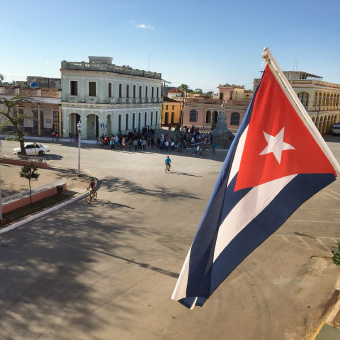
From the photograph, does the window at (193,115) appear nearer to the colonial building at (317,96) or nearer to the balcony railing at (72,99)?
the colonial building at (317,96)

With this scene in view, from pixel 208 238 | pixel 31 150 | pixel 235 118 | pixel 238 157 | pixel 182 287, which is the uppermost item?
pixel 235 118

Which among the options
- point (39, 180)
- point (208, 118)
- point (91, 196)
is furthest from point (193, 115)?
point (91, 196)

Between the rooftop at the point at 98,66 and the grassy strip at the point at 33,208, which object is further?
the rooftop at the point at 98,66

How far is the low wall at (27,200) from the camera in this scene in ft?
53.1

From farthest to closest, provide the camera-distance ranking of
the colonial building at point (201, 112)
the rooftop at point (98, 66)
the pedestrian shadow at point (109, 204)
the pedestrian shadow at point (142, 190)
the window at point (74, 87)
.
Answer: the colonial building at point (201, 112) → the window at point (74, 87) → the rooftop at point (98, 66) → the pedestrian shadow at point (142, 190) → the pedestrian shadow at point (109, 204)

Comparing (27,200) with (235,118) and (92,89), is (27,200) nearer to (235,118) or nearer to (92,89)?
(92,89)

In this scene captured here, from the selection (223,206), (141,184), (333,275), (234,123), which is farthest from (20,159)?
(234,123)

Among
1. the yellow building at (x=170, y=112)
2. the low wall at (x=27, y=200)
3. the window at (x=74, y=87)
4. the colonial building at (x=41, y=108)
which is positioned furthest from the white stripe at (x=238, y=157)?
the yellow building at (x=170, y=112)

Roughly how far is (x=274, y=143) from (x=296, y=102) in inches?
27.4

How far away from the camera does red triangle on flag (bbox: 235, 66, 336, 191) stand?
18.1ft

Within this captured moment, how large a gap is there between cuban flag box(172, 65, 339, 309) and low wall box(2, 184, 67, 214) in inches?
512

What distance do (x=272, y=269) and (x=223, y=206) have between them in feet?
25.2

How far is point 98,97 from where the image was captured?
38125mm

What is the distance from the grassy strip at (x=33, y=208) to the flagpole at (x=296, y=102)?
514 inches
